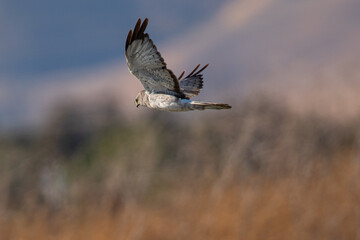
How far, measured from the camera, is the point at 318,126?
4859mm

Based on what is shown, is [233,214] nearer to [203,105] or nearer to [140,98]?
[140,98]

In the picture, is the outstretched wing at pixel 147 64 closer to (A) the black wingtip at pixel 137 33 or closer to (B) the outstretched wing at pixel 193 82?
(A) the black wingtip at pixel 137 33

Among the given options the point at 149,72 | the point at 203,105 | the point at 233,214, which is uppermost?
the point at 149,72

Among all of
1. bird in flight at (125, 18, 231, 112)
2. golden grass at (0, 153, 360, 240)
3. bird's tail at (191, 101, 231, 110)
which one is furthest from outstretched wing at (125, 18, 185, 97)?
golden grass at (0, 153, 360, 240)

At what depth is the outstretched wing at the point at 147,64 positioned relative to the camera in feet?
6.76

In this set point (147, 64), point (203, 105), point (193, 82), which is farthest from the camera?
point (193, 82)

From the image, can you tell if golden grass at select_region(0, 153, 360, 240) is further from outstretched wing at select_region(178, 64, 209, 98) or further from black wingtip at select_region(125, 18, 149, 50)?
black wingtip at select_region(125, 18, 149, 50)

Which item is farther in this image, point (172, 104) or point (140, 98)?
point (140, 98)

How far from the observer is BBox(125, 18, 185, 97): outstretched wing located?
2061 mm

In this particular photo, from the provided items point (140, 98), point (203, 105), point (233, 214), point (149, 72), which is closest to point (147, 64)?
point (149, 72)

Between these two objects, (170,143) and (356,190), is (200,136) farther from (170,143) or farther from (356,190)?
(356,190)

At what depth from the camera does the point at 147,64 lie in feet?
6.91

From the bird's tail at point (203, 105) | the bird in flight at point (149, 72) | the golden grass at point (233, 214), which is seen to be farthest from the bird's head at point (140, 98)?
the golden grass at point (233, 214)

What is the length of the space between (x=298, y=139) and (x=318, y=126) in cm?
24
